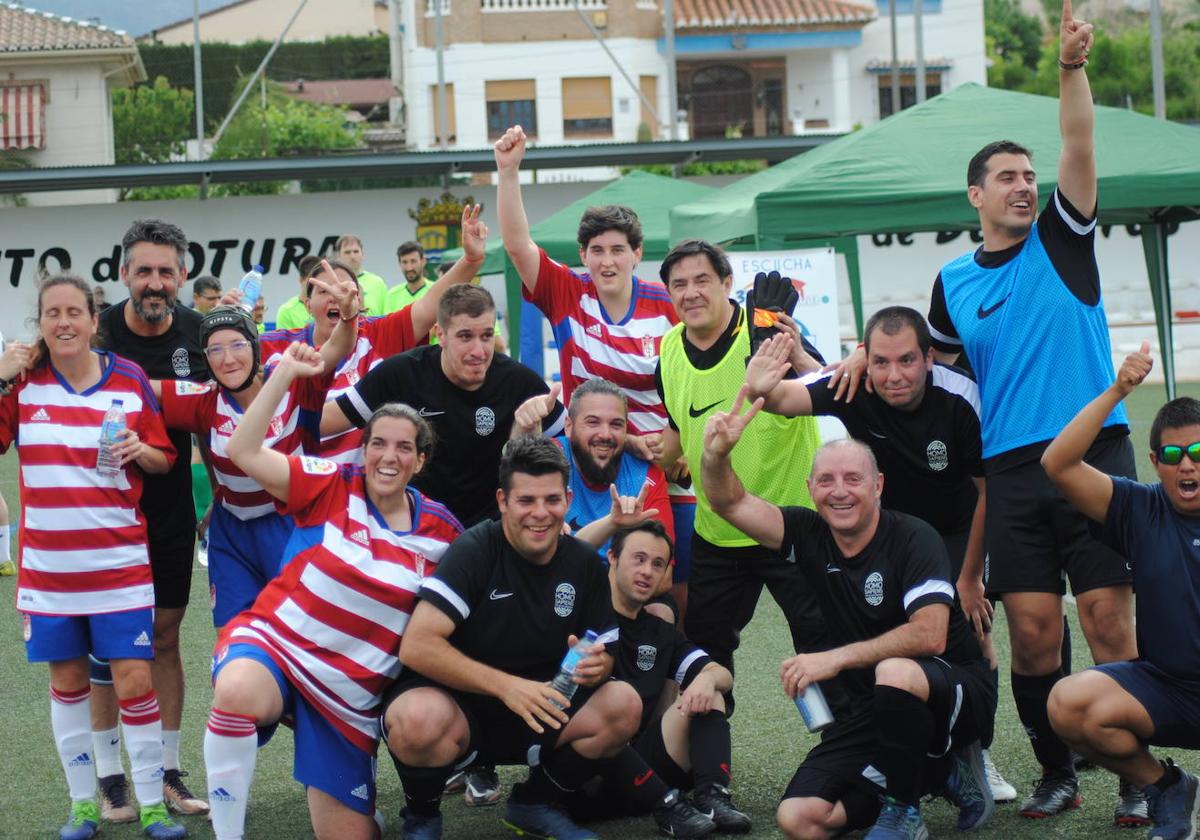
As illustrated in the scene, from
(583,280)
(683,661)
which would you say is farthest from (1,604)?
(683,661)

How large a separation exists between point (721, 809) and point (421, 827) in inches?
36.3

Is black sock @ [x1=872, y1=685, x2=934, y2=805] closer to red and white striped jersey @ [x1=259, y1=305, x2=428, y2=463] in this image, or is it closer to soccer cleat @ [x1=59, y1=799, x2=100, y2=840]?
red and white striped jersey @ [x1=259, y1=305, x2=428, y2=463]

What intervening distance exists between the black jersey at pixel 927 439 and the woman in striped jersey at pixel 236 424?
66.6 inches

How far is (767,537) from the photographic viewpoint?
4.57 metres

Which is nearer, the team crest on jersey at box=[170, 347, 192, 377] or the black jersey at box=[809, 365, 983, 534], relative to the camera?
the black jersey at box=[809, 365, 983, 534]

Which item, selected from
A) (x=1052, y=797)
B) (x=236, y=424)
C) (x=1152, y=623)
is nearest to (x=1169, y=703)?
(x=1152, y=623)

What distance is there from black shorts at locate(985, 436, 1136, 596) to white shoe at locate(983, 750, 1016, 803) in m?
0.63

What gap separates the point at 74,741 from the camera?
4.78 metres

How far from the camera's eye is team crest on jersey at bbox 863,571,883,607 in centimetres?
442

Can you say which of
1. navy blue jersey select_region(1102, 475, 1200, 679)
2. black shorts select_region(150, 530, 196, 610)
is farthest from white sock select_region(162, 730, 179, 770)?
navy blue jersey select_region(1102, 475, 1200, 679)

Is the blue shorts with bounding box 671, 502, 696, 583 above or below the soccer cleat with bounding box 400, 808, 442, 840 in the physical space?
above

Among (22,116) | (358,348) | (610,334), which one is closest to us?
(610,334)

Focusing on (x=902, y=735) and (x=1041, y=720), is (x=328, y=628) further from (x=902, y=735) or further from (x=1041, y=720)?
(x=1041, y=720)

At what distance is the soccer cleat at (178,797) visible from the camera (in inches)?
196
